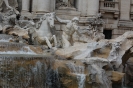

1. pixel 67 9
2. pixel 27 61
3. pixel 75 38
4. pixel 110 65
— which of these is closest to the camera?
pixel 27 61

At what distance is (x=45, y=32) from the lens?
45.4 ft

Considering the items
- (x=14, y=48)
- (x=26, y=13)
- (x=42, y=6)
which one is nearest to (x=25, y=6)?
(x=26, y=13)

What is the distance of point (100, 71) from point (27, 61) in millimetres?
2553

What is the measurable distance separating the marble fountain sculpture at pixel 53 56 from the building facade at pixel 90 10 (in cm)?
113

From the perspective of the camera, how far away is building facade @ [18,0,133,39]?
54.5 feet

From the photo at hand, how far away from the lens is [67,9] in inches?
691

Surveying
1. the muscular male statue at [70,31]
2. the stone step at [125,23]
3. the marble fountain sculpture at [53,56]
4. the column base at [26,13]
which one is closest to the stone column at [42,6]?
the column base at [26,13]

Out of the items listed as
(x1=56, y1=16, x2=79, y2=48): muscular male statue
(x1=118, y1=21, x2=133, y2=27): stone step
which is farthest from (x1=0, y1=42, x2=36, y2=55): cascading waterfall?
(x1=118, y1=21, x2=133, y2=27): stone step

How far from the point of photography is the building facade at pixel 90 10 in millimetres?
16625

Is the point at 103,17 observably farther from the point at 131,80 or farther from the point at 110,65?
the point at 110,65

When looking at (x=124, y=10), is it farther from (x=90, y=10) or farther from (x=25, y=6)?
(x=25, y=6)

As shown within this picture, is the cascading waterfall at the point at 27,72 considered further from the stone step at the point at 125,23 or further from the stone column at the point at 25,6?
the stone step at the point at 125,23

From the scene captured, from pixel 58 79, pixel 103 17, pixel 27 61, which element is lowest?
pixel 58 79

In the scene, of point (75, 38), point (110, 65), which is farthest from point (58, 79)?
point (75, 38)
